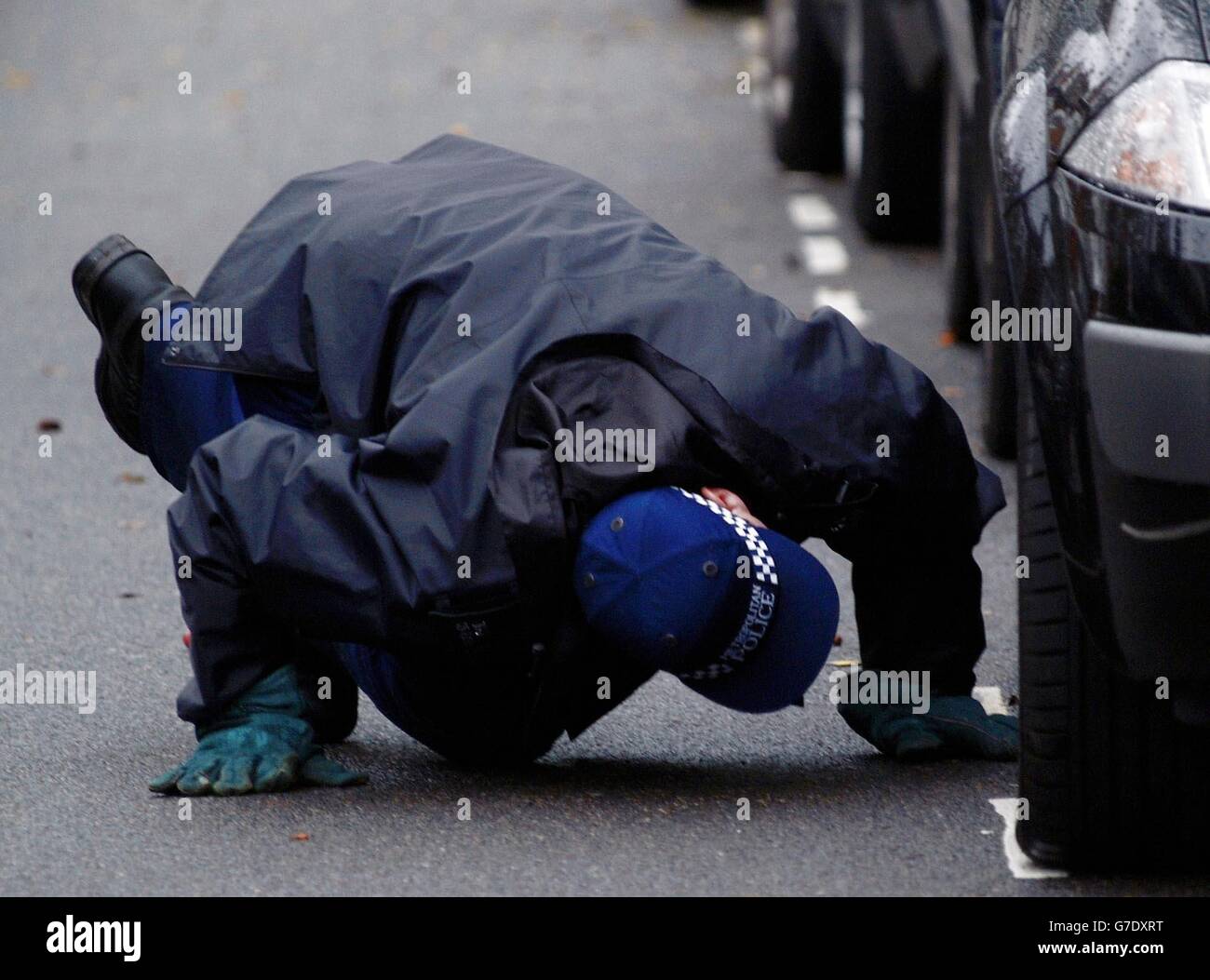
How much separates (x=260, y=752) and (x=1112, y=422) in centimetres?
163

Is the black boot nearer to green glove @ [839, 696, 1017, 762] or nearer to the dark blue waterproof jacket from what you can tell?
the dark blue waterproof jacket

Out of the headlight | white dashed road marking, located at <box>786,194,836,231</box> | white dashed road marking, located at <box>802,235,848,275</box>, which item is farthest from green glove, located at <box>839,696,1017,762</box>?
white dashed road marking, located at <box>786,194,836,231</box>

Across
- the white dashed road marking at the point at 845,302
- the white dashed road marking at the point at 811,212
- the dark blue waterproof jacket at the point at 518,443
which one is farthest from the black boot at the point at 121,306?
the white dashed road marking at the point at 811,212

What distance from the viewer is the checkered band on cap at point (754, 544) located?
3.21 metres

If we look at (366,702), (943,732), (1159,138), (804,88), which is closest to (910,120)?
(804,88)

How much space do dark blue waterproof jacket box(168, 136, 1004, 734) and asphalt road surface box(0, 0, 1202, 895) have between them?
0.82ft

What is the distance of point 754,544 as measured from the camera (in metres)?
3.23

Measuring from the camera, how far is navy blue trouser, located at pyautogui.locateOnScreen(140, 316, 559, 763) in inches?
142

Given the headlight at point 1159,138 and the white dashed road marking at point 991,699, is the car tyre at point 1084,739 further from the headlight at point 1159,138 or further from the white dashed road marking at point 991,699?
the white dashed road marking at point 991,699

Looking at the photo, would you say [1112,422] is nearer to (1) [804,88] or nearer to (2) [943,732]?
(2) [943,732]

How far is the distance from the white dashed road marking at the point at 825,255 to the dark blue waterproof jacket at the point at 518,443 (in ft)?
16.9
